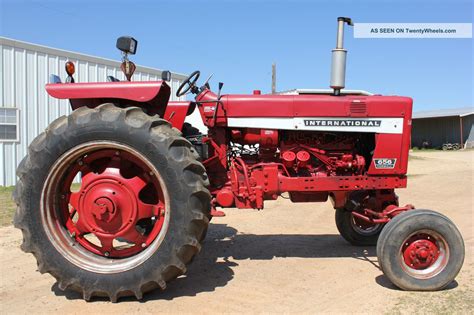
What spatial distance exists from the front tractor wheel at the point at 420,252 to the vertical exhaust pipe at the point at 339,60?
1470 mm

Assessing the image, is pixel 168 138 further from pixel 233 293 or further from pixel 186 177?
pixel 233 293

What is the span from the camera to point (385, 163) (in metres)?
4.48

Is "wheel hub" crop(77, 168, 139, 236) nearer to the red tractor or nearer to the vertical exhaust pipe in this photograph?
the red tractor

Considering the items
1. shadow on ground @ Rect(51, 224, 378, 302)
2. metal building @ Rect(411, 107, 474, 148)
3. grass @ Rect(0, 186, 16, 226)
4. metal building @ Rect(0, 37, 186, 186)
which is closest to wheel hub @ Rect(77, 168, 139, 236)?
shadow on ground @ Rect(51, 224, 378, 302)

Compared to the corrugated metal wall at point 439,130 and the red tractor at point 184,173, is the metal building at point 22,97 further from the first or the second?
the corrugated metal wall at point 439,130

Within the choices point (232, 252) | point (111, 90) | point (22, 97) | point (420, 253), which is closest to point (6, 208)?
point (22, 97)

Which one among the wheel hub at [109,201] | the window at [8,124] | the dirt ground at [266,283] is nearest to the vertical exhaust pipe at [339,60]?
the dirt ground at [266,283]

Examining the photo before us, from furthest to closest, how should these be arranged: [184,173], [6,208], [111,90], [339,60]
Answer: [6,208], [339,60], [111,90], [184,173]

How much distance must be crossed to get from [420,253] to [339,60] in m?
1.98

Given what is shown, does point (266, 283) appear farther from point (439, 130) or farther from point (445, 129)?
point (439, 130)

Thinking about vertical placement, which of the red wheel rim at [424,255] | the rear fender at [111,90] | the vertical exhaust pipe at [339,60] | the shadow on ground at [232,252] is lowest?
the shadow on ground at [232,252]

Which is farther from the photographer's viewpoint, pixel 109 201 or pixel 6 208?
pixel 6 208

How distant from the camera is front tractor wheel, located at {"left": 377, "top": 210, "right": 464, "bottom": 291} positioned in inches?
151

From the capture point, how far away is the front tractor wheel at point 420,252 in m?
3.83
